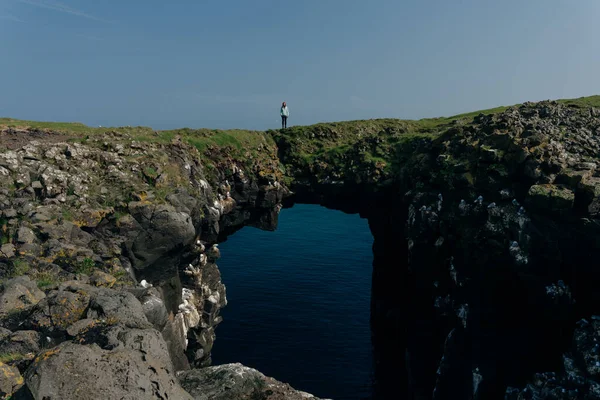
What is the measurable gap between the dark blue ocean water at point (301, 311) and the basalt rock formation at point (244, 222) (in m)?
5.66

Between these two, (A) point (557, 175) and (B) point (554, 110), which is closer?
(A) point (557, 175)

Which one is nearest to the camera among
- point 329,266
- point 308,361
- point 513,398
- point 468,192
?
point 513,398

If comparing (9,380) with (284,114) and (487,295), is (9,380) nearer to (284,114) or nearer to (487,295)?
(487,295)

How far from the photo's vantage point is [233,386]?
1284cm

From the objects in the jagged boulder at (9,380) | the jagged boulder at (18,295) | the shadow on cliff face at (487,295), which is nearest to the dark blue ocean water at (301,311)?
the shadow on cliff face at (487,295)

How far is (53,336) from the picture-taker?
41.0 feet

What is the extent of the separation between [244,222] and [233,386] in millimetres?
30636

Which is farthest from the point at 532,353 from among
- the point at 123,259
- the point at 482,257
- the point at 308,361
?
the point at 308,361

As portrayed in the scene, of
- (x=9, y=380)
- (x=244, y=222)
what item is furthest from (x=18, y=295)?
(x=244, y=222)

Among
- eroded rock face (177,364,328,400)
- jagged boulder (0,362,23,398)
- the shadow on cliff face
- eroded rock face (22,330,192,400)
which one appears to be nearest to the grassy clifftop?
the shadow on cliff face

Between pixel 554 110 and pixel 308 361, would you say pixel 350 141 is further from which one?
pixel 308 361

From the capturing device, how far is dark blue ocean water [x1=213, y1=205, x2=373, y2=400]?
43656 millimetres

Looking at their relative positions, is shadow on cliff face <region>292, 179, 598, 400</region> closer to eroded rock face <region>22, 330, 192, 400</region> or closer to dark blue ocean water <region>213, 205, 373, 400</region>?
dark blue ocean water <region>213, 205, 373, 400</region>

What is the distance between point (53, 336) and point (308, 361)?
36.3 metres
